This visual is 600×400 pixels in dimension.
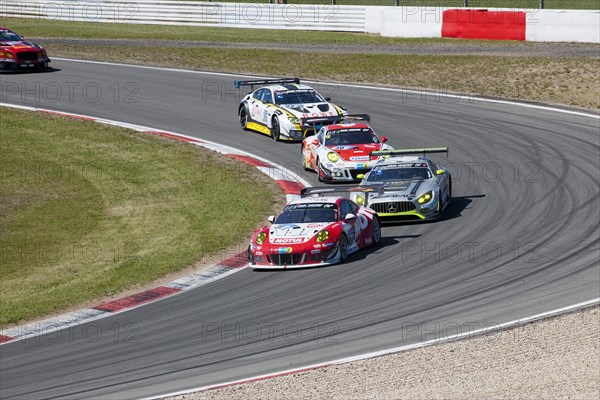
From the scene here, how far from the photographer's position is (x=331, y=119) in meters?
29.2

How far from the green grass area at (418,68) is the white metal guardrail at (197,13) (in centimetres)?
492

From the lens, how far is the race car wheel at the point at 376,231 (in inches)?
850

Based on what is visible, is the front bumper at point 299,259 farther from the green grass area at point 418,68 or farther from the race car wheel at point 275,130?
the green grass area at point 418,68

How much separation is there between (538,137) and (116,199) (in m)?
11.8

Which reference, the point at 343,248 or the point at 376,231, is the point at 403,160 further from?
the point at 343,248

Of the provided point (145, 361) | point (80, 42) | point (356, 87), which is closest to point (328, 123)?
point (356, 87)

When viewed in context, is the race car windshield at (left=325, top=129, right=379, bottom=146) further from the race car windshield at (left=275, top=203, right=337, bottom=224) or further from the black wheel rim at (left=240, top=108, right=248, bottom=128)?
the black wheel rim at (left=240, top=108, right=248, bottom=128)

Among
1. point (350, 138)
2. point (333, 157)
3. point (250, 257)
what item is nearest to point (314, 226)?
point (250, 257)

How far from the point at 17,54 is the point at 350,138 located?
17.6 metres

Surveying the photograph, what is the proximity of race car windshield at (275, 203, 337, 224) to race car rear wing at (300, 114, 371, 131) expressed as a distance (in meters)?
7.04

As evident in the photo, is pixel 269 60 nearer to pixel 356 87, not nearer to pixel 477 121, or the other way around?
pixel 356 87

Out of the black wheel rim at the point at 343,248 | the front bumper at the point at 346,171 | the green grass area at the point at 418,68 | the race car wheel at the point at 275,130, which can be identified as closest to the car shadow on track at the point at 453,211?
the front bumper at the point at 346,171

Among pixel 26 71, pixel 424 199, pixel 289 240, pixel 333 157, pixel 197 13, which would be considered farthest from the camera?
pixel 197 13

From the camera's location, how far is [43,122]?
112ft
